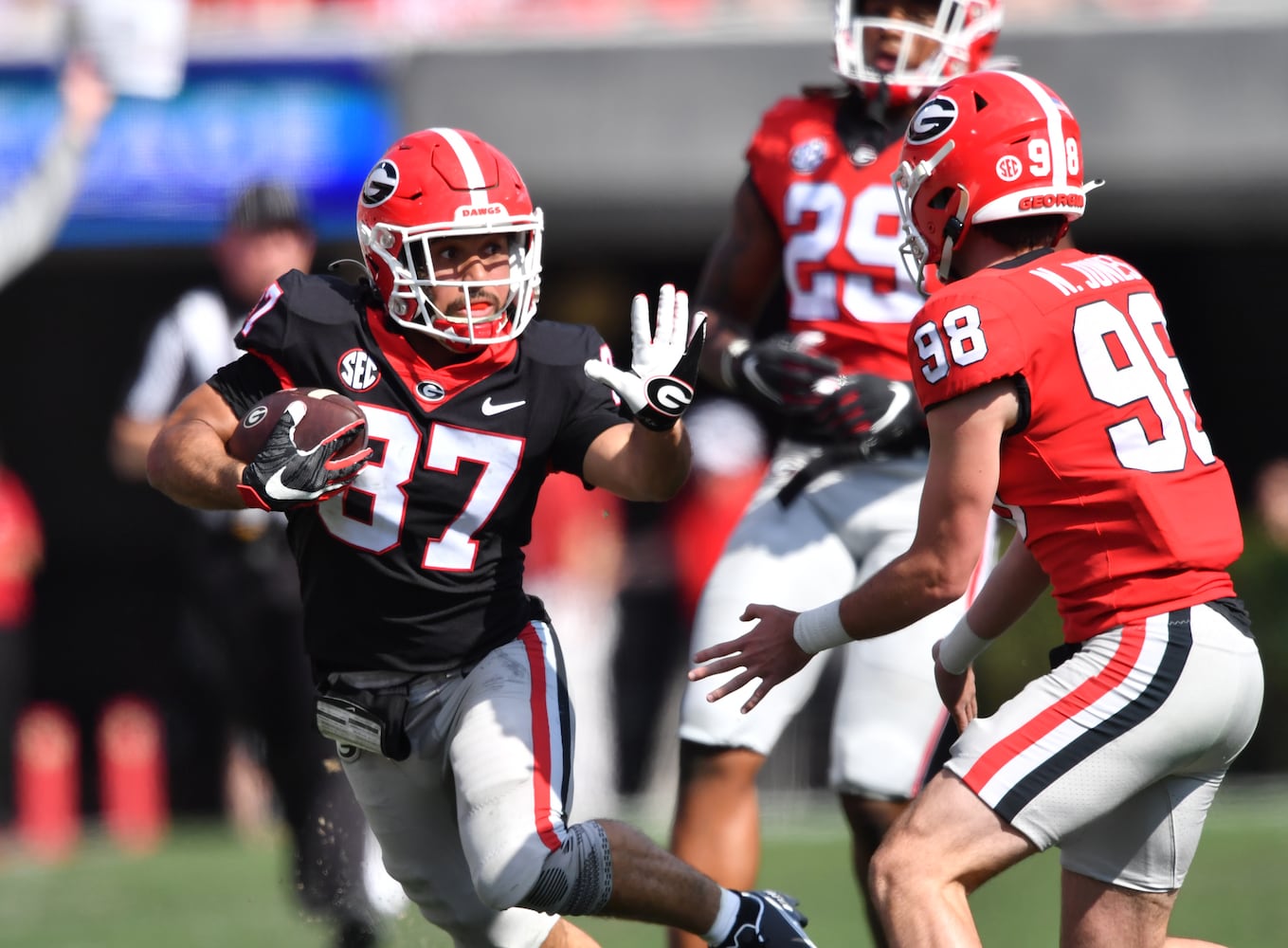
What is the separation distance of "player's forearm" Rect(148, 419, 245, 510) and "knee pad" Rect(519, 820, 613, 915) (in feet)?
3.23

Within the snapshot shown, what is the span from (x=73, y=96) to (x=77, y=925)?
427cm

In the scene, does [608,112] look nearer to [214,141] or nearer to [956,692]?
[214,141]

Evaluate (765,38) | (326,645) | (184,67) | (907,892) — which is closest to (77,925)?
(326,645)

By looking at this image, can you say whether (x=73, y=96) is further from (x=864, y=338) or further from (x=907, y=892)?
(x=907, y=892)

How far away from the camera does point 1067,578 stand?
129 inches

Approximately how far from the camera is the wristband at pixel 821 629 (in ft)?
11.1

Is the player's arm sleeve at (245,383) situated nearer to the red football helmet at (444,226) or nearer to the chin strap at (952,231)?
the red football helmet at (444,226)

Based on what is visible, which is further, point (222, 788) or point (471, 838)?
point (222, 788)

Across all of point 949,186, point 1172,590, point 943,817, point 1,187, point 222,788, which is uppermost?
point 949,186

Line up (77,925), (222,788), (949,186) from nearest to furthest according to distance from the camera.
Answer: (949,186) < (77,925) < (222,788)

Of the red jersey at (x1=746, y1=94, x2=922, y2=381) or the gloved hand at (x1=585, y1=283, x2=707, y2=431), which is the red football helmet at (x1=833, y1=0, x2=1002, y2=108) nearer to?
the red jersey at (x1=746, y1=94, x2=922, y2=381)

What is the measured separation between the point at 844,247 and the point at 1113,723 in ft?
5.52

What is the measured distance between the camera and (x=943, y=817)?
310cm

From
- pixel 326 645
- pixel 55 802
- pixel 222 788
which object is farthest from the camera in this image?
pixel 222 788
